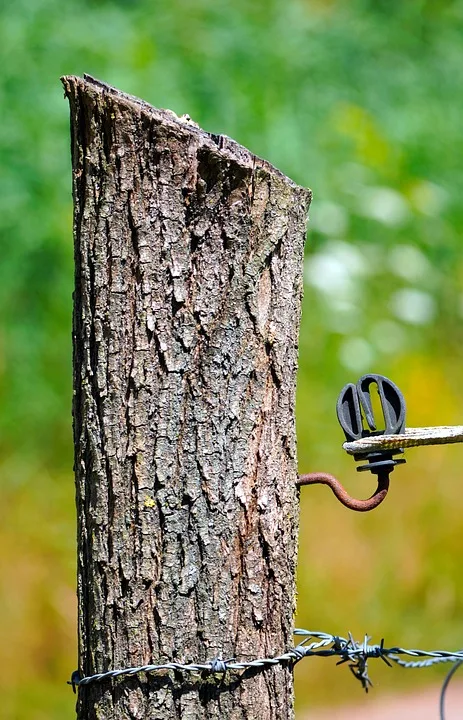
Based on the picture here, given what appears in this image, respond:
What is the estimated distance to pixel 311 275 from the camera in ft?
19.5

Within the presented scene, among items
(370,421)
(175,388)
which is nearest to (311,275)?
(370,421)

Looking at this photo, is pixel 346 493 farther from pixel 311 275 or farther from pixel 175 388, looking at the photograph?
pixel 311 275

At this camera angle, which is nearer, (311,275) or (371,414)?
(371,414)

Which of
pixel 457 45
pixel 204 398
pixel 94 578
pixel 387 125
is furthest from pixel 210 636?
pixel 457 45

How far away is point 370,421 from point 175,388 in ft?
1.31

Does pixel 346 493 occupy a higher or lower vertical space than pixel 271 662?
higher

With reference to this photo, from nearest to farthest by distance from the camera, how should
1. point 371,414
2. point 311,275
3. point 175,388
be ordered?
1. point 175,388
2. point 371,414
3. point 311,275

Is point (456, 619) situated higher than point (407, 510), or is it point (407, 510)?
point (407, 510)

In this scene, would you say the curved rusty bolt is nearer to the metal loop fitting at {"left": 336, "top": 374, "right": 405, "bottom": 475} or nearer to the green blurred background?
the metal loop fitting at {"left": 336, "top": 374, "right": 405, "bottom": 475}

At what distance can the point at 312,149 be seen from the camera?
626cm

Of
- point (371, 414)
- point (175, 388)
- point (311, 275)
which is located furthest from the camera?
point (311, 275)

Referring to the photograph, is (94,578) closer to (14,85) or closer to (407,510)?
(407,510)

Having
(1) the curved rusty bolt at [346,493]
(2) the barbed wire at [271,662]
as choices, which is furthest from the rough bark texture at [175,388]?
(1) the curved rusty bolt at [346,493]

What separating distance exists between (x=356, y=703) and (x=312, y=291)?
101 inches
